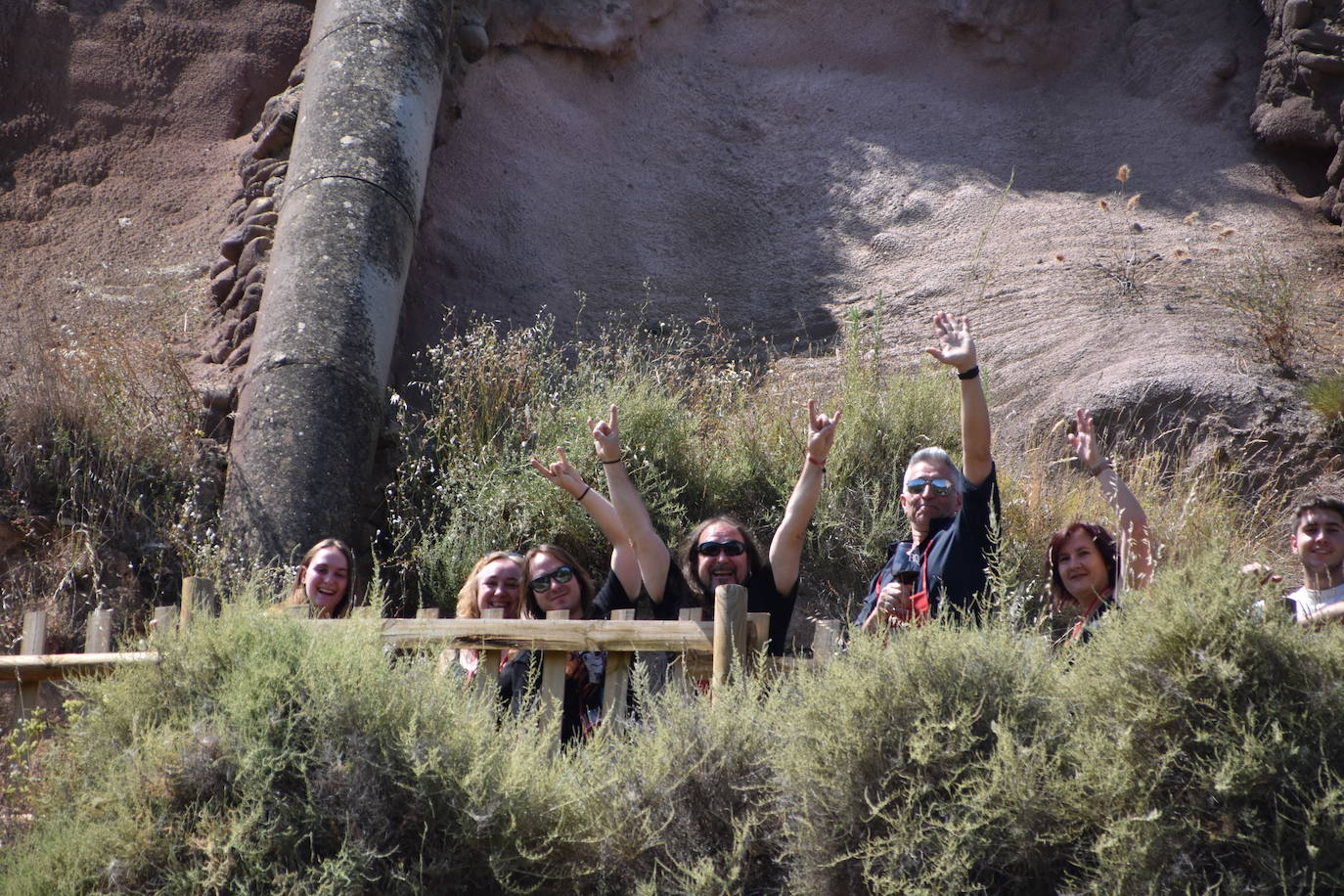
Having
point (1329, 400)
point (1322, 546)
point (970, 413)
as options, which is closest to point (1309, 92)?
point (1329, 400)

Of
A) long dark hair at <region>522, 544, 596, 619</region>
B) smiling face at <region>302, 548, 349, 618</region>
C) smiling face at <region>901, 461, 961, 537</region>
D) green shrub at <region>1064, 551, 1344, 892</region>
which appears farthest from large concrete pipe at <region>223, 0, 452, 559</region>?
green shrub at <region>1064, 551, 1344, 892</region>

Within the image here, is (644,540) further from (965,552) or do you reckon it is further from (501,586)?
(965,552)

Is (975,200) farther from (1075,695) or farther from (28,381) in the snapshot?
(1075,695)

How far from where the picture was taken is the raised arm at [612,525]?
4.38 meters

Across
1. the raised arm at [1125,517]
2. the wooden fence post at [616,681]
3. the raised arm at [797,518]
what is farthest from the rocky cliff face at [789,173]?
the wooden fence post at [616,681]

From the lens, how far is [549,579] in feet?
14.0

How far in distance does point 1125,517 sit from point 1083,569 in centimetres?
22

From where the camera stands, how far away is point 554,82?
9.97 m

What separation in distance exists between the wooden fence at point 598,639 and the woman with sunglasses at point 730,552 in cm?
44

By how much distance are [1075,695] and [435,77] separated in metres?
6.04


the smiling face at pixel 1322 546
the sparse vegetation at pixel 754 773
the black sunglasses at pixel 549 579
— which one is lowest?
the sparse vegetation at pixel 754 773

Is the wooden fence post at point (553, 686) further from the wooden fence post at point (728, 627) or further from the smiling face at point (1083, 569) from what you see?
the smiling face at point (1083, 569)

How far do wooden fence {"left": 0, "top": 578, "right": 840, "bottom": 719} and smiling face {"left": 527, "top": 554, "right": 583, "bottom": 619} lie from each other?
0.37m

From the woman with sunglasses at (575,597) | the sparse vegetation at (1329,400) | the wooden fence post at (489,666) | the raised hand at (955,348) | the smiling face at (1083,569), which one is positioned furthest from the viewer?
the sparse vegetation at (1329,400)
